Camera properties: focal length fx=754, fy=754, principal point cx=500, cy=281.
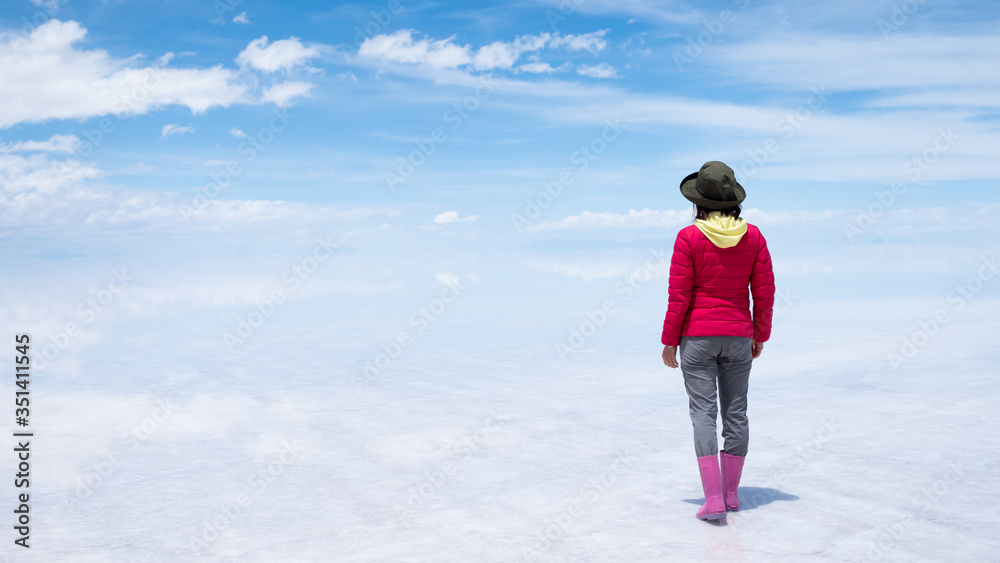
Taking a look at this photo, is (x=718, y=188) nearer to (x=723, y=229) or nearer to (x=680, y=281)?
(x=723, y=229)

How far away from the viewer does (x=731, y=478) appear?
4.19 meters

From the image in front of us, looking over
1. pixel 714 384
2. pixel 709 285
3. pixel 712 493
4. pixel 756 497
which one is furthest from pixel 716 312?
pixel 756 497

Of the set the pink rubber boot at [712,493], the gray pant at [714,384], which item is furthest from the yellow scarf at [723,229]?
the pink rubber boot at [712,493]

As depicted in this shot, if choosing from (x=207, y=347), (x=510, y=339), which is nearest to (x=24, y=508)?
(x=207, y=347)

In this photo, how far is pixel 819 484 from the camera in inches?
179

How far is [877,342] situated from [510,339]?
18.3 feet

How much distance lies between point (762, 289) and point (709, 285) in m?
0.34

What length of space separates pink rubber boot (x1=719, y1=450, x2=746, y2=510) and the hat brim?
54.9 inches

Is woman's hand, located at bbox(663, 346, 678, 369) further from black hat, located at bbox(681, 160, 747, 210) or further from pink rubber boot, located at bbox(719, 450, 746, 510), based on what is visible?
black hat, located at bbox(681, 160, 747, 210)

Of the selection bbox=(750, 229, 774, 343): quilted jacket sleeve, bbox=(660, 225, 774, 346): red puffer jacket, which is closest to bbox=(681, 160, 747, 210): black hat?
bbox=(660, 225, 774, 346): red puffer jacket

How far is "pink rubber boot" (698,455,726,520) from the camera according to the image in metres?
3.91

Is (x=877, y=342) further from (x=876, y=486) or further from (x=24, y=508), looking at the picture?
(x=24, y=508)

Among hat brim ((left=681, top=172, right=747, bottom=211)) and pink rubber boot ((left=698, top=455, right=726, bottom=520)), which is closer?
pink rubber boot ((left=698, top=455, right=726, bottom=520))

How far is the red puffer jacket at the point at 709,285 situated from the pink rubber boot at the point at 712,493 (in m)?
0.67
